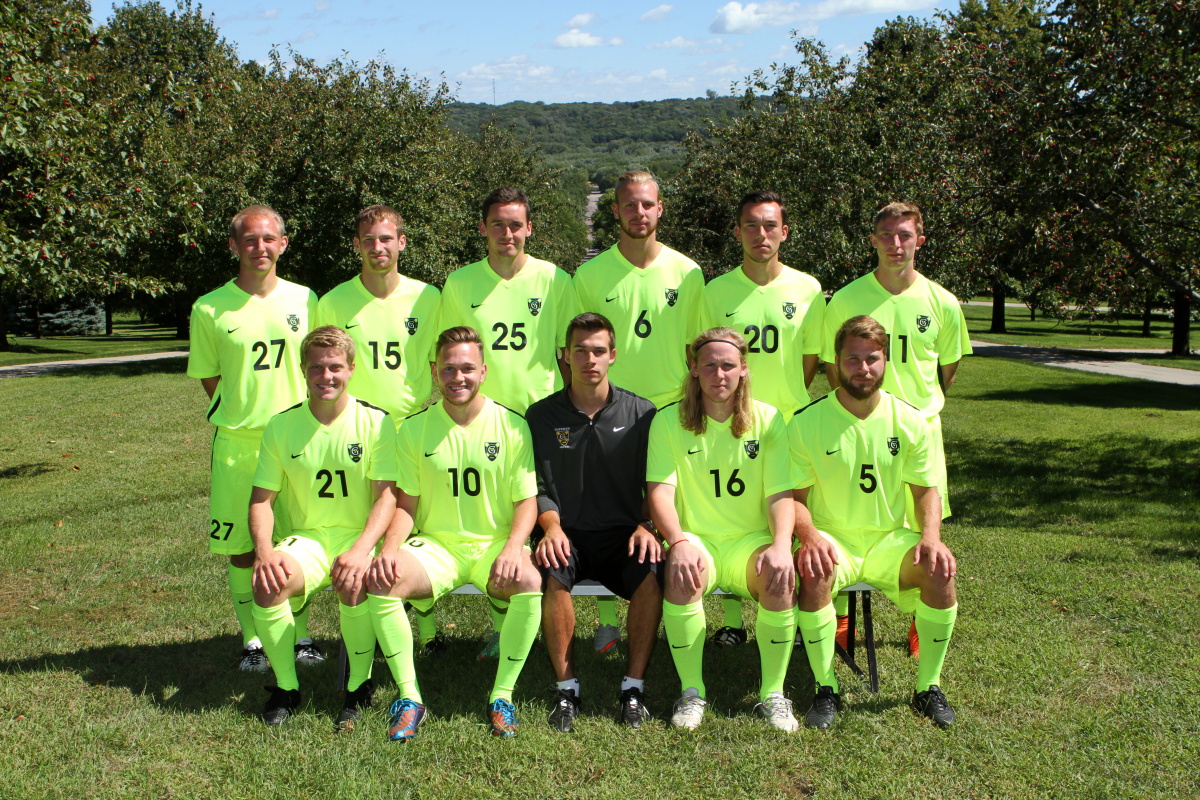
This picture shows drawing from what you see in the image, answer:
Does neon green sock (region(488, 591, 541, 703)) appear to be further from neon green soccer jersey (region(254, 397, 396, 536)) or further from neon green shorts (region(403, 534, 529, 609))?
neon green soccer jersey (region(254, 397, 396, 536))

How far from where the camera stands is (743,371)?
4633 mm

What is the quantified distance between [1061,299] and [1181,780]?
9.33m

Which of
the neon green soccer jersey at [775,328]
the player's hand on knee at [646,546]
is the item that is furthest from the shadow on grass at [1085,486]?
the player's hand on knee at [646,546]

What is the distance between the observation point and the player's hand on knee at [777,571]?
4344mm

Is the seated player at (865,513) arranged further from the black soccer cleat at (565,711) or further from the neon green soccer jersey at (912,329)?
the black soccer cleat at (565,711)

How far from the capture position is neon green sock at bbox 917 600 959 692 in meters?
4.43

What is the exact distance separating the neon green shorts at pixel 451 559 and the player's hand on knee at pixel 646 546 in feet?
1.75

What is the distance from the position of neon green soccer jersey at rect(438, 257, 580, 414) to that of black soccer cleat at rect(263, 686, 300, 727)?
1852 millimetres

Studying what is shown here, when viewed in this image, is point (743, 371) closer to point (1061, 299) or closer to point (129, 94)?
point (1061, 299)

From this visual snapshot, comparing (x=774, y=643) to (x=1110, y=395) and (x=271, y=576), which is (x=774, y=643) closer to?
(x=271, y=576)

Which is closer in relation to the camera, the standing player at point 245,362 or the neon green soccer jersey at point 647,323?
the standing player at point 245,362

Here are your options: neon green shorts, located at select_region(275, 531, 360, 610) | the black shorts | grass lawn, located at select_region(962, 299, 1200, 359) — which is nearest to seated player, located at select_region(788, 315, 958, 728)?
the black shorts

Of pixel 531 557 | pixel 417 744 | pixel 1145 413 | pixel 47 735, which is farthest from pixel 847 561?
pixel 1145 413

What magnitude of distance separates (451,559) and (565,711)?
92 cm
